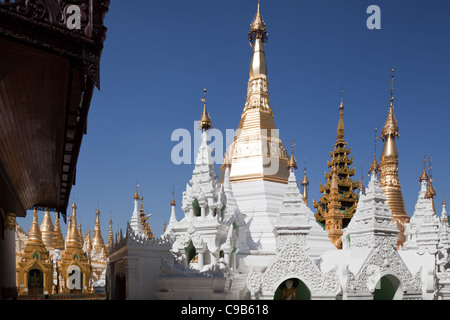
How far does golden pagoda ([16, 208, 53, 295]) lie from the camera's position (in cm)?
2508

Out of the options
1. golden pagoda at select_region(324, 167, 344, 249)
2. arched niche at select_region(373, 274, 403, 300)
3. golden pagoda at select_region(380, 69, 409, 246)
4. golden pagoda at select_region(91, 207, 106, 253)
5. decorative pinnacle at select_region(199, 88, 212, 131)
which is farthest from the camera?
golden pagoda at select_region(91, 207, 106, 253)

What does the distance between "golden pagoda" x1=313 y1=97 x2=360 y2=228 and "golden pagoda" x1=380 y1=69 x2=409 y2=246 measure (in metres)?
2.85

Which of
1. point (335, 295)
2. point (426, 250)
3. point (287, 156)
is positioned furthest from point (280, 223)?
point (287, 156)

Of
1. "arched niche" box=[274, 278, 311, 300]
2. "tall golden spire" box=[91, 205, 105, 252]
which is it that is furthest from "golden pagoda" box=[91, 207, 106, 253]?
"arched niche" box=[274, 278, 311, 300]

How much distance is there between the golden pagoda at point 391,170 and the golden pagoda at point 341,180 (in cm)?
285

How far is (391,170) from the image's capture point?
28.8 m

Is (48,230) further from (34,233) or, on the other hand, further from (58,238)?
(34,233)

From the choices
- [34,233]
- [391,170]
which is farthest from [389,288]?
[34,233]

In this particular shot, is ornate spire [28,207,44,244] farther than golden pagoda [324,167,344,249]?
Yes

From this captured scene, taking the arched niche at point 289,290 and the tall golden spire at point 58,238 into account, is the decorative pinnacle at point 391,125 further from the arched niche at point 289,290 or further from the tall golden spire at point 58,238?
the tall golden spire at point 58,238

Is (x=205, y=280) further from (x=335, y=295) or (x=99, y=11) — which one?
(x=99, y=11)

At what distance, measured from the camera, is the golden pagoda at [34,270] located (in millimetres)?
25078

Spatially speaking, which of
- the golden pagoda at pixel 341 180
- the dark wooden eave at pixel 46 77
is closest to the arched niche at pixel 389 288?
the dark wooden eave at pixel 46 77

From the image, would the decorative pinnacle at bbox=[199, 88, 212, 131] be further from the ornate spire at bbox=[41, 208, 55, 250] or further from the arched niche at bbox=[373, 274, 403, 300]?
the ornate spire at bbox=[41, 208, 55, 250]
